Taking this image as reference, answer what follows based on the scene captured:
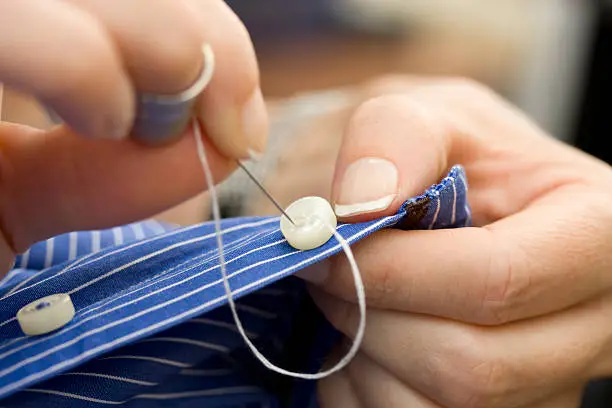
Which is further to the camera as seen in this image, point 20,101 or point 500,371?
point 20,101

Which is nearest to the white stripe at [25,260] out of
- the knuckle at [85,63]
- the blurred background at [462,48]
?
the knuckle at [85,63]

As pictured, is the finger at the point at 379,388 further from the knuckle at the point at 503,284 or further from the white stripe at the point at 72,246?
the white stripe at the point at 72,246

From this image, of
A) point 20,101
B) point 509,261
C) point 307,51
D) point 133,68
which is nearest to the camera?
point 133,68

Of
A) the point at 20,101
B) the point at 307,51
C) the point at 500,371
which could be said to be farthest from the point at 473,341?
the point at 307,51

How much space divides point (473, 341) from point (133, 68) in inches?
9.4

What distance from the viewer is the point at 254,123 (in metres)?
0.32

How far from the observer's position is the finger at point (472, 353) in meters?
0.38

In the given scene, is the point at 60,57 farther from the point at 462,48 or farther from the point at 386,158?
the point at 462,48

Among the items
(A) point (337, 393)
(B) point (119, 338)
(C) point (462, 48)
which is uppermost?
(B) point (119, 338)

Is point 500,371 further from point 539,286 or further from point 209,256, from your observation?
point 209,256

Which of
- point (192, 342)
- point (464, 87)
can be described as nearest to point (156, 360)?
point (192, 342)

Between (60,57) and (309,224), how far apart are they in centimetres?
15

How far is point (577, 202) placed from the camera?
Result: 421 mm

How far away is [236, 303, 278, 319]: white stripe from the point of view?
1.30 ft
